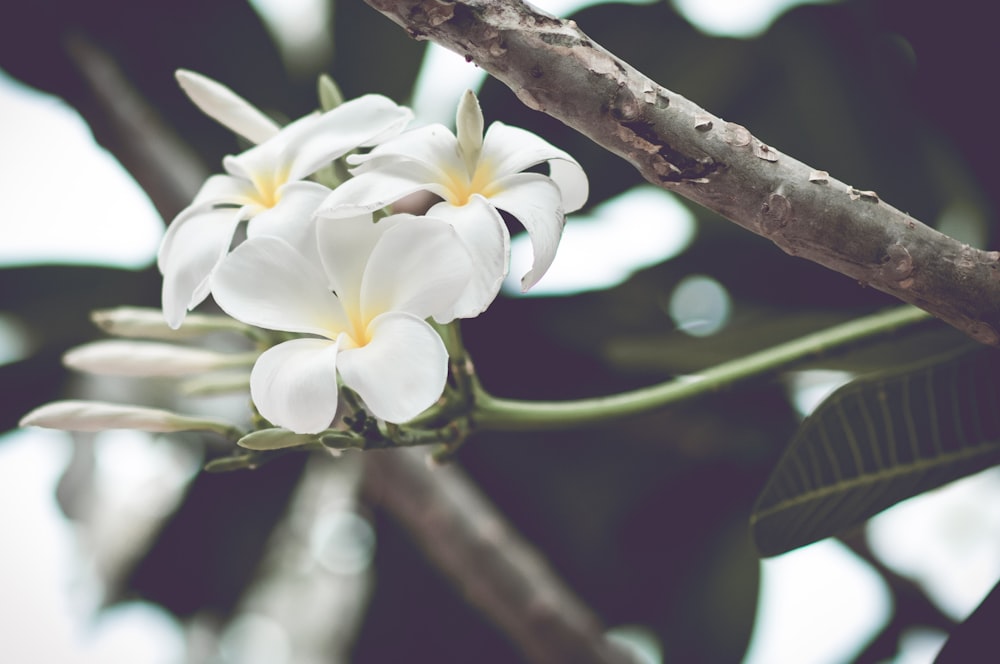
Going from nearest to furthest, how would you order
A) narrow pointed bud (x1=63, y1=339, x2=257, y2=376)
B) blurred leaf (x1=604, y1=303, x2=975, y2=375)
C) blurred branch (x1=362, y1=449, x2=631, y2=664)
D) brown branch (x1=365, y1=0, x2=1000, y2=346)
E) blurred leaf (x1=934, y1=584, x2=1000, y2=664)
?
brown branch (x1=365, y1=0, x2=1000, y2=346) < blurred leaf (x1=934, y1=584, x2=1000, y2=664) < narrow pointed bud (x1=63, y1=339, x2=257, y2=376) < blurred leaf (x1=604, y1=303, x2=975, y2=375) < blurred branch (x1=362, y1=449, x2=631, y2=664)

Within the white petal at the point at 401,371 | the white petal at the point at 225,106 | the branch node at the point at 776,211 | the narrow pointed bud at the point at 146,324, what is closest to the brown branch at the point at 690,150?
the branch node at the point at 776,211

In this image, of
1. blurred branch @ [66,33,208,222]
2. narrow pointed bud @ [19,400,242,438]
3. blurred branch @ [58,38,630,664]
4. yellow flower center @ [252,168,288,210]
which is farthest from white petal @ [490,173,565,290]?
blurred branch @ [66,33,208,222]

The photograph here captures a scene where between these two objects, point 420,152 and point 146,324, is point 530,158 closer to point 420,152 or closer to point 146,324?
point 420,152

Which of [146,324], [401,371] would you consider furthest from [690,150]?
[146,324]

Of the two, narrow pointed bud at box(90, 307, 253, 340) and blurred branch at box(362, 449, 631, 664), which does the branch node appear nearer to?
narrow pointed bud at box(90, 307, 253, 340)

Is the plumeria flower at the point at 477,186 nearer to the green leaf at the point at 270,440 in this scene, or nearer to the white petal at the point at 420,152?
the white petal at the point at 420,152

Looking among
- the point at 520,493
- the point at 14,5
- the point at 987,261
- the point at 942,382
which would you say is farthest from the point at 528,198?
the point at 14,5
